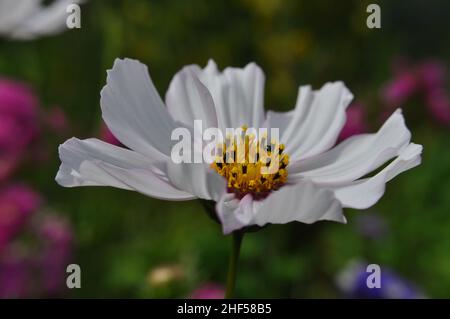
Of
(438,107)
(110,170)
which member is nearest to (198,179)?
(110,170)

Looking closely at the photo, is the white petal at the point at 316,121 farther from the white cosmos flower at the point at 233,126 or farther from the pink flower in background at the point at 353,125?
the pink flower in background at the point at 353,125

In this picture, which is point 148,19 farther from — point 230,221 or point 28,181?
point 230,221

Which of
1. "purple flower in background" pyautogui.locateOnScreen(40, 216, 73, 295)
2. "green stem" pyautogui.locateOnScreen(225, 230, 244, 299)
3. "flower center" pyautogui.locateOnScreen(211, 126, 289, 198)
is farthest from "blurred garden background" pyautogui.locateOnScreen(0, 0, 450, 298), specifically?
"green stem" pyautogui.locateOnScreen(225, 230, 244, 299)

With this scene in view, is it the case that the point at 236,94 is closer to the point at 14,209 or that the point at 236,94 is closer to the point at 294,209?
the point at 294,209

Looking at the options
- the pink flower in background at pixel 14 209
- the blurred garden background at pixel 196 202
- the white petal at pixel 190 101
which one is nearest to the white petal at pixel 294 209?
the white petal at pixel 190 101

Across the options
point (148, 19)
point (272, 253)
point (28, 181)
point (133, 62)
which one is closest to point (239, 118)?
point (133, 62)

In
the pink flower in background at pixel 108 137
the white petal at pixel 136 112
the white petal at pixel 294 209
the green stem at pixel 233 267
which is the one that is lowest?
the green stem at pixel 233 267
